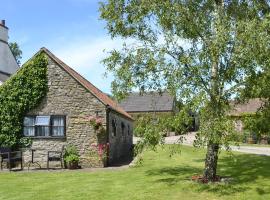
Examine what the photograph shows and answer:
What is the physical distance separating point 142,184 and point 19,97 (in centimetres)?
1126

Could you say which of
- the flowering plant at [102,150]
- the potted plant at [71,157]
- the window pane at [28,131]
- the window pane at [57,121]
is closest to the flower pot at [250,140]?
the flowering plant at [102,150]

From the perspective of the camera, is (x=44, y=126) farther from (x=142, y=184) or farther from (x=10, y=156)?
(x=142, y=184)

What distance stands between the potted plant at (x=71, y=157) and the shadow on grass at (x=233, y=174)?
506 centimetres

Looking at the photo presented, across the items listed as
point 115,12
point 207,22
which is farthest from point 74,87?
point 207,22

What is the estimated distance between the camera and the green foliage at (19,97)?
25516mm

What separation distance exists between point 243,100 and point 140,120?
3.95 meters

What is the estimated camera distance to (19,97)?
2562 cm

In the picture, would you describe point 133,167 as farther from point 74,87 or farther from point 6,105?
Answer: point 6,105

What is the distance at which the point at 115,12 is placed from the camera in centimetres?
1795

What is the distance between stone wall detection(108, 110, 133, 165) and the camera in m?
26.8

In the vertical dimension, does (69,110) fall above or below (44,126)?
above

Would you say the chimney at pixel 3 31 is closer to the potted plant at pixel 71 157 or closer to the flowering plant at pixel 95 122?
the potted plant at pixel 71 157

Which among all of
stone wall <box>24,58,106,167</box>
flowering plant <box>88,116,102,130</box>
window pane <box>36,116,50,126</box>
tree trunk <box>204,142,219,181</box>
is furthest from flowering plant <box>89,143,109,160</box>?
tree trunk <box>204,142,219,181</box>

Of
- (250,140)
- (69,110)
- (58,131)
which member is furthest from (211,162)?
(250,140)
